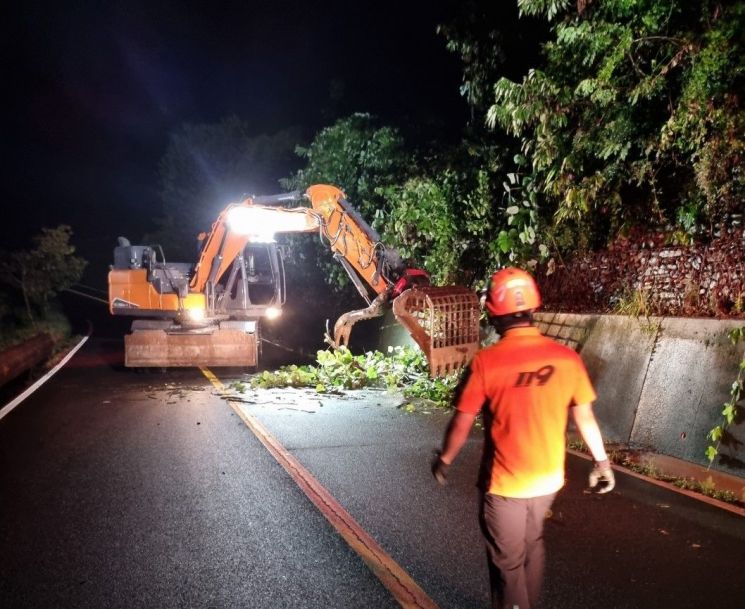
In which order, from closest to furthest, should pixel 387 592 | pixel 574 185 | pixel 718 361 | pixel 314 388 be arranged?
pixel 387 592 → pixel 718 361 → pixel 574 185 → pixel 314 388

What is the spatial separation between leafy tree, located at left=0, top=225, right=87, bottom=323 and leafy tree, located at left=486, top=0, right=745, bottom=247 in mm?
23955

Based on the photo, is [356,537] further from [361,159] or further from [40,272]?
[40,272]

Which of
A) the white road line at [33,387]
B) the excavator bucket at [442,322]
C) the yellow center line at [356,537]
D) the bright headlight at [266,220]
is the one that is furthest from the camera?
the bright headlight at [266,220]

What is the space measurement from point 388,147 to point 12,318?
2159cm

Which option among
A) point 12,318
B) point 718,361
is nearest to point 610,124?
point 718,361

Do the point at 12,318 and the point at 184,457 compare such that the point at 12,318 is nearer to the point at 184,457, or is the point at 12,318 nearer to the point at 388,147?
the point at 388,147

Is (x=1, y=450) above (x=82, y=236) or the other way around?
the other way around

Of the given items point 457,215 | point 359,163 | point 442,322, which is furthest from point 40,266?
point 442,322

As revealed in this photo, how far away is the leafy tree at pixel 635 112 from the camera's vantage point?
23.9 ft

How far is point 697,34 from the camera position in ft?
24.5

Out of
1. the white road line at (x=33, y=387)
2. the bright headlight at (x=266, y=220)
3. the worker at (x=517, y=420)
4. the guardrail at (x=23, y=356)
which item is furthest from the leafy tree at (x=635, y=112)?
the guardrail at (x=23, y=356)

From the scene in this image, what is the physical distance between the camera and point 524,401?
2.97m

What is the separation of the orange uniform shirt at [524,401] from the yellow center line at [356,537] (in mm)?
1273

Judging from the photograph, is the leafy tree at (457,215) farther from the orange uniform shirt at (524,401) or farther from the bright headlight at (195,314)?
the orange uniform shirt at (524,401)
